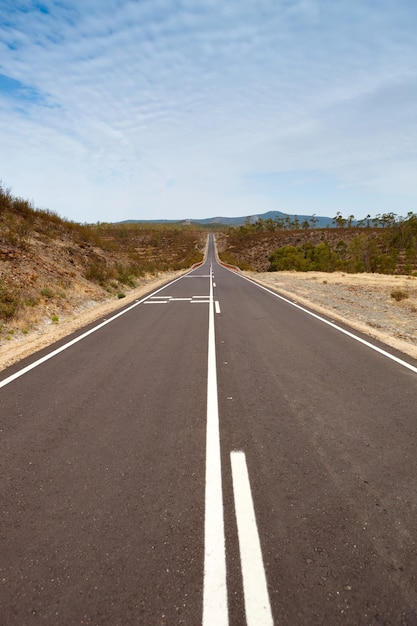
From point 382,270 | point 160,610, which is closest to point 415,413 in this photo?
point 160,610

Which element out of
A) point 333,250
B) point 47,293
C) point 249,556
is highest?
point 333,250

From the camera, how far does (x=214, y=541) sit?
7.81 feet

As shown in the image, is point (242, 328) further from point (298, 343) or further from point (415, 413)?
point (415, 413)

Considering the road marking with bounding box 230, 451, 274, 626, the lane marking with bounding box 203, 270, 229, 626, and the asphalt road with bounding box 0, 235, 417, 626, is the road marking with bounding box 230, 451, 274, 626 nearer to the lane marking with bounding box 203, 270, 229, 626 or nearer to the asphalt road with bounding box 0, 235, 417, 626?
the asphalt road with bounding box 0, 235, 417, 626

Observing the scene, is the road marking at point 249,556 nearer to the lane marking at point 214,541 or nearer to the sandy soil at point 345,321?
the lane marking at point 214,541

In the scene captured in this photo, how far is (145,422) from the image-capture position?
404cm

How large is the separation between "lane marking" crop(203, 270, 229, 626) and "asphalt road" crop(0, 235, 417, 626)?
11 mm

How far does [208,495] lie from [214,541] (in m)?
0.47

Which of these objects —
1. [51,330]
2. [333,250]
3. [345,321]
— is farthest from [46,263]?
[333,250]

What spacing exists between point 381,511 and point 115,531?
7.39 feet

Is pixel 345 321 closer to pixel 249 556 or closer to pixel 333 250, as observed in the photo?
pixel 249 556

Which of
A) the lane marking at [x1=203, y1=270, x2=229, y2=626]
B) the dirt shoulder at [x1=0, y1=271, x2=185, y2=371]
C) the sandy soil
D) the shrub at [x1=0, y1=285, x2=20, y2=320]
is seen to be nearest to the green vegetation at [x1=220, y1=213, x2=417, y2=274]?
the sandy soil

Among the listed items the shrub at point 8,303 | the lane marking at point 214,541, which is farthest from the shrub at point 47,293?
the lane marking at point 214,541

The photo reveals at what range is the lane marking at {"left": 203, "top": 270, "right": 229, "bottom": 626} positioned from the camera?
191 centimetres
